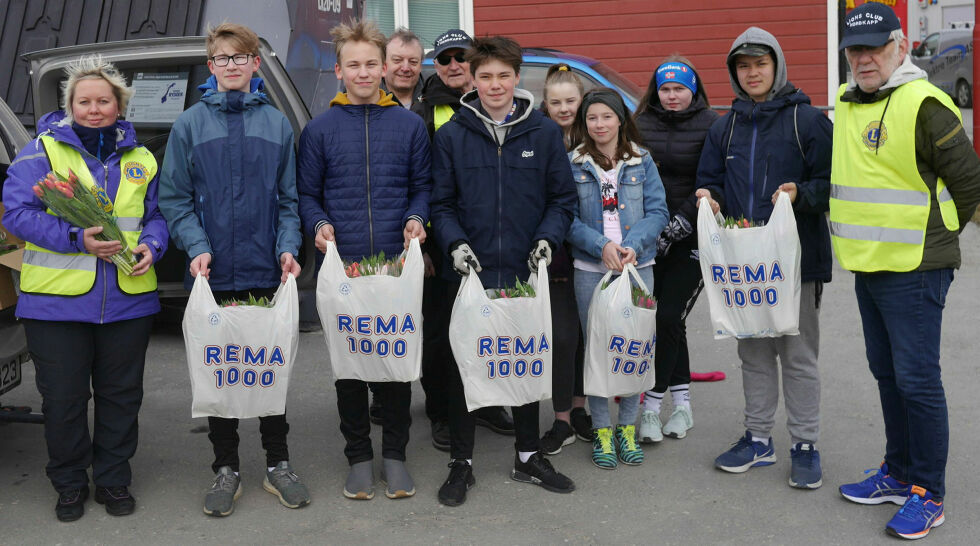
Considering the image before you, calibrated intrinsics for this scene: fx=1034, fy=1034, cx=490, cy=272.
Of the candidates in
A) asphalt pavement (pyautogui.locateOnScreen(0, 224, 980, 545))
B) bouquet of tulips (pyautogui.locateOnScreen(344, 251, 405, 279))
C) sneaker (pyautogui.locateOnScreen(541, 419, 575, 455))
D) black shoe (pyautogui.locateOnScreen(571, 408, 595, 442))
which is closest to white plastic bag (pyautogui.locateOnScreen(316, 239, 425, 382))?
bouquet of tulips (pyautogui.locateOnScreen(344, 251, 405, 279))

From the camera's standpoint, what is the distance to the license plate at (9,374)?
440 centimetres

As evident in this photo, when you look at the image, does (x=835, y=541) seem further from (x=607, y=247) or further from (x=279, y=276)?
(x=279, y=276)

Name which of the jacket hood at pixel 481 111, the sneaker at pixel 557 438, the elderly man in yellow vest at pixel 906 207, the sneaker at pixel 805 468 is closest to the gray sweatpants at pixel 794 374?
the sneaker at pixel 805 468

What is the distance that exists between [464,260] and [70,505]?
187 cm

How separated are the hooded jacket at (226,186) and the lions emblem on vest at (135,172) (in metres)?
0.10

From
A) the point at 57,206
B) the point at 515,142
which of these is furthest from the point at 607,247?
the point at 57,206

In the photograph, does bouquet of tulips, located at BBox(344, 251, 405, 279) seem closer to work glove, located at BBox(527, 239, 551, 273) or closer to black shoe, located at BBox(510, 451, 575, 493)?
work glove, located at BBox(527, 239, 551, 273)

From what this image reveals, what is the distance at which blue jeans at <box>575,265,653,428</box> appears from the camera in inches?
183

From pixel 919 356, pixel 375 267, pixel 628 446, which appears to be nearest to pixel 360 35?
pixel 375 267

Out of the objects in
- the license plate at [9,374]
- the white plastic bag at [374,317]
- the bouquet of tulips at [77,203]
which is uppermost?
the bouquet of tulips at [77,203]

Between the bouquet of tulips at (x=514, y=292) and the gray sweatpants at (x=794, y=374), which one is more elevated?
the bouquet of tulips at (x=514, y=292)

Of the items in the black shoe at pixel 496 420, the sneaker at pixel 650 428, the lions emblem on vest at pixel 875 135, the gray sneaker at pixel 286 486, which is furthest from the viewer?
the black shoe at pixel 496 420

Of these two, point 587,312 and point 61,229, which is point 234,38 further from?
point 587,312

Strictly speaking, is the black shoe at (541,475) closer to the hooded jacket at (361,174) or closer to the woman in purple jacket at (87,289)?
the hooded jacket at (361,174)
